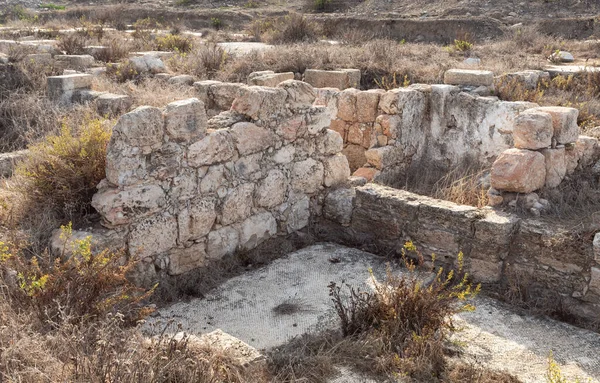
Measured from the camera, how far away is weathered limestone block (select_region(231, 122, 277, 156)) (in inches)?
204

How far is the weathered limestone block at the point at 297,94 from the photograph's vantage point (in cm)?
562

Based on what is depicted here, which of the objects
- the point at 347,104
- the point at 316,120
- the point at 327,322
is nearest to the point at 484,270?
the point at 327,322

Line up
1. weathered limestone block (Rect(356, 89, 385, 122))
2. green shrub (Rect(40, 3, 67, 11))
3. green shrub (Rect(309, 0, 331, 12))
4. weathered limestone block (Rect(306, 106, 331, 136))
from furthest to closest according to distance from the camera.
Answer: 1. green shrub (Rect(40, 3, 67, 11))
2. green shrub (Rect(309, 0, 331, 12))
3. weathered limestone block (Rect(356, 89, 385, 122))
4. weathered limestone block (Rect(306, 106, 331, 136))

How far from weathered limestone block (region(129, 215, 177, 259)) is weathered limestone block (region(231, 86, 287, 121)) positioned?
1217 millimetres

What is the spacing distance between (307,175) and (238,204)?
0.93 meters

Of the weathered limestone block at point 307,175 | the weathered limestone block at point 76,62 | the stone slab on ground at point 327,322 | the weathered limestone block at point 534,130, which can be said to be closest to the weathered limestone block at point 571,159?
the weathered limestone block at point 534,130

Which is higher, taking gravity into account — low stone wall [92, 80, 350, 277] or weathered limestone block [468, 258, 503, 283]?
low stone wall [92, 80, 350, 277]

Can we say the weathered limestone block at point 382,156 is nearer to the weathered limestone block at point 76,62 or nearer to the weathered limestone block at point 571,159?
the weathered limestone block at point 571,159

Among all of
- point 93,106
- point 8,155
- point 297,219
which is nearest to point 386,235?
point 297,219

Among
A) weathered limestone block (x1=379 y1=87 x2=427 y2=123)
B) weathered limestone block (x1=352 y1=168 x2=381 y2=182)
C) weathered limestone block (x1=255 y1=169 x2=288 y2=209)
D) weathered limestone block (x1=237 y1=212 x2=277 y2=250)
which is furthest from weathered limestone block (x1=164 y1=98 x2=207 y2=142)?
weathered limestone block (x1=379 y1=87 x2=427 y2=123)

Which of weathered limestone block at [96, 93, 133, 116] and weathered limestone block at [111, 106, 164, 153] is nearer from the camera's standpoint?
weathered limestone block at [111, 106, 164, 153]

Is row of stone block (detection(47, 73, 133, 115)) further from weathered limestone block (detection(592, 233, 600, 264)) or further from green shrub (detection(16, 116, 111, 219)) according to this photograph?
weathered limestone block (detection(592, 233, 600, 264))

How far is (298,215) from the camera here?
589cm

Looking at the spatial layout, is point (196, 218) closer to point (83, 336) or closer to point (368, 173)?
point (83, 336)
